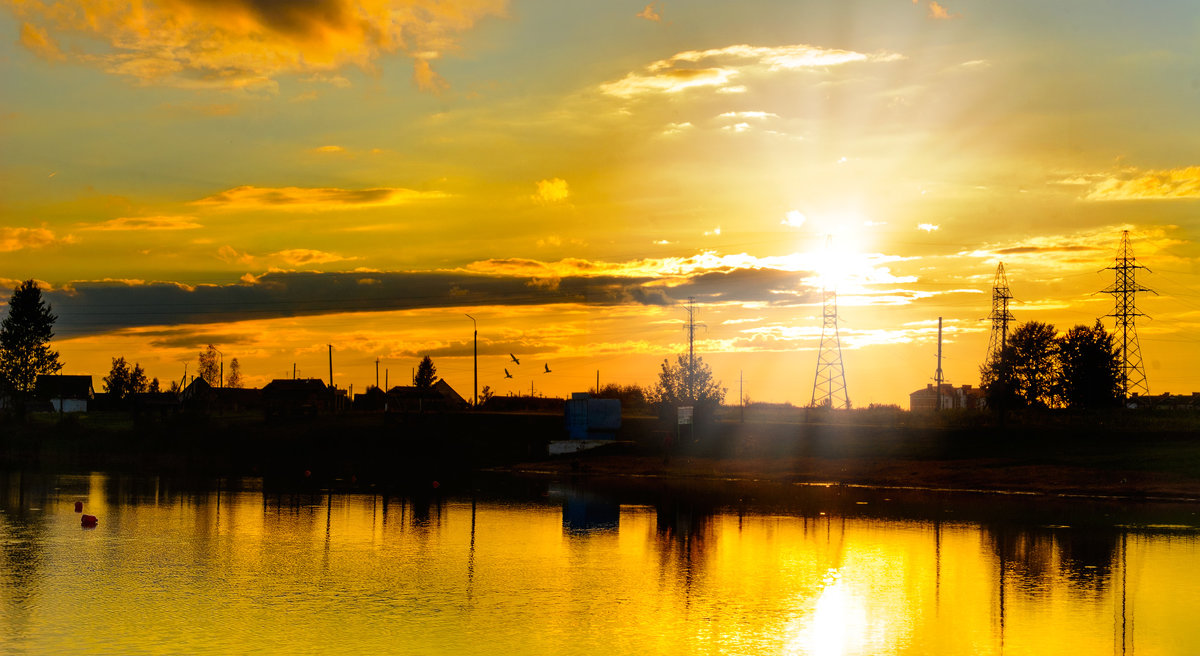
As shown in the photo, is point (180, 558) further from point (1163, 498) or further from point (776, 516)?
point (1163, 498)

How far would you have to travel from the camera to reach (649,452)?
96.6 m

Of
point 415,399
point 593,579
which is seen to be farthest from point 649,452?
point 415,399

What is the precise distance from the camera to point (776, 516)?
52.5 m

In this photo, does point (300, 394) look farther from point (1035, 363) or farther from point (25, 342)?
point (1035, 363)

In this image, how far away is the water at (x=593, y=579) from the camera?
2433cm

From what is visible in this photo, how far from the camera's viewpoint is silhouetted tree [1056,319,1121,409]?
149 m

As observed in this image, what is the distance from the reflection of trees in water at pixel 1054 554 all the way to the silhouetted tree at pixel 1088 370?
10871cm

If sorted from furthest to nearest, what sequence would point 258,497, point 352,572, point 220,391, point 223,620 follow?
1. point 220,391
2. point 258,497
3. point 352,572
4. point 223,620

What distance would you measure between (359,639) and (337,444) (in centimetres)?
8955

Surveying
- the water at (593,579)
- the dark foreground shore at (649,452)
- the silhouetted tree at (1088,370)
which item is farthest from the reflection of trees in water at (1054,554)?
the silhouetted tree at (1088,370)

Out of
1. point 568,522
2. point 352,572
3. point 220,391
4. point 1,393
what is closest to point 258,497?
point 568,522

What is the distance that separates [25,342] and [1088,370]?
142280mm

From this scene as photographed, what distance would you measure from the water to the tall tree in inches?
3370

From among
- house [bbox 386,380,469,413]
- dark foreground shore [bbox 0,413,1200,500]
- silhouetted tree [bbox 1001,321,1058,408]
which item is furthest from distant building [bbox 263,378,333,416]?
silhouetted tree [bbox 1001,321,1058,408]
